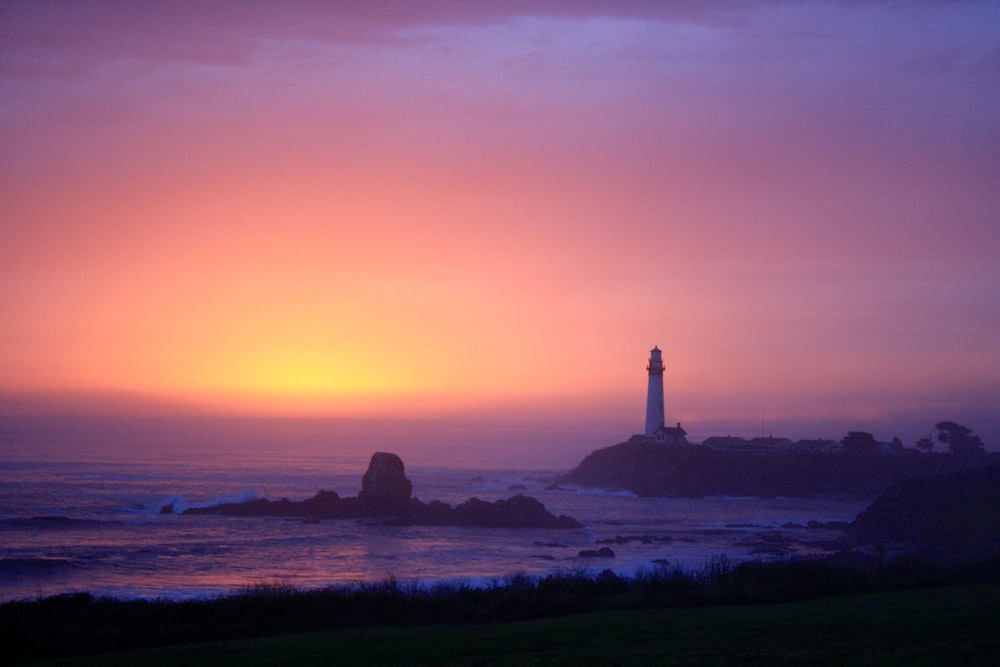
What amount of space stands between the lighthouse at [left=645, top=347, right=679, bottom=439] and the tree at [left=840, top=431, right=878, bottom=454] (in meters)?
17.2

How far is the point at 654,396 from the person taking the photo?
73.1 meters

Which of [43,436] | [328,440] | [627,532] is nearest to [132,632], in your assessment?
[627,532]

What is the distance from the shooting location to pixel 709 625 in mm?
12297

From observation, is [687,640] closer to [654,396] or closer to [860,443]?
[654,396]

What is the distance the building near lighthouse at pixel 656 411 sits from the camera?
71438 mm

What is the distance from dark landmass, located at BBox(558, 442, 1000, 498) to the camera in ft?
218

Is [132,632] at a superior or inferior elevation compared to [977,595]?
inferior

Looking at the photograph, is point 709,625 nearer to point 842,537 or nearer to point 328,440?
point 842,537

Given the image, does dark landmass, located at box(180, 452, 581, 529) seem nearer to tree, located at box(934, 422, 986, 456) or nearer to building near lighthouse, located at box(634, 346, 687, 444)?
building near lighthouse, located at box(634, 346, 687, 444)

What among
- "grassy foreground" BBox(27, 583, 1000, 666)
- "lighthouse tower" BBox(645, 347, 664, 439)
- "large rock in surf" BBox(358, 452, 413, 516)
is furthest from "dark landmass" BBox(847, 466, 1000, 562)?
"lighthouse tower" BBox(645, 347, 664, 439)

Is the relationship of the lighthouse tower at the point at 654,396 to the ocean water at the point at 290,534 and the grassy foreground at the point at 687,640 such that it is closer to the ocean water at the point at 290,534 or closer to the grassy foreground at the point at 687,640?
the ocean water at the point at 290,534

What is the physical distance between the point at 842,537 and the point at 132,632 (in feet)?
110

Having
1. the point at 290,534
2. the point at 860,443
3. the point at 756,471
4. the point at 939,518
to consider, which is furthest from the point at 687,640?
the point at 860,443

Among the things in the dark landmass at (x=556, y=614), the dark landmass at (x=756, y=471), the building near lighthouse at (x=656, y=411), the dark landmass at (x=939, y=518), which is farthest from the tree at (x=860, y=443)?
the dark landmass at (x=556, y=614)
